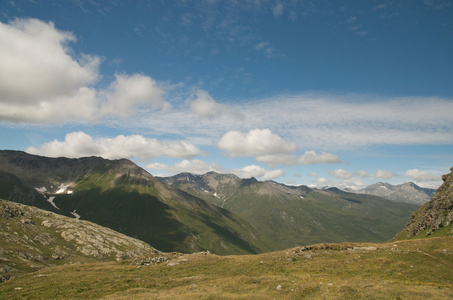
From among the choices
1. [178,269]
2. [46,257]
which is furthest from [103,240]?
[178,269]

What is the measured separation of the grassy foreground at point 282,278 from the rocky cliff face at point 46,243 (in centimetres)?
3497

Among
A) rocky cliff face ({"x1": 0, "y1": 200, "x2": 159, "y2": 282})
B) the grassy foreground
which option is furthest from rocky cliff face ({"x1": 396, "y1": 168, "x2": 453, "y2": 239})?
rocky cliff face ({"x1": 0, "y1": 200, "x2": 159, "y2": 282})

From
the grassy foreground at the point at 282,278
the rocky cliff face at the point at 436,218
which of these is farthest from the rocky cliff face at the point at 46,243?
the rocky cliff face at the point at 436,218

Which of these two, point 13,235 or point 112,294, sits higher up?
point 112,294

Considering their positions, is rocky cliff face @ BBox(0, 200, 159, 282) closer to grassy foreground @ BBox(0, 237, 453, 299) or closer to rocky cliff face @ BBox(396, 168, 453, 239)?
grassy foreground @ BBox(0, 237, 453, 299)

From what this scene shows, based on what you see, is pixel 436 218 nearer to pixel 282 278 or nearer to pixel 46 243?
pixel 282 278

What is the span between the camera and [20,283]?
44.0 meters

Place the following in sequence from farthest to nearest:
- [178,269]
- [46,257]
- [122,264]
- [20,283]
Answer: [46,257] → [122,264] → [178,269] → [20,283]

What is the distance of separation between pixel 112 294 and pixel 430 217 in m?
158

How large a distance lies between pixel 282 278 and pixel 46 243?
12819 cm

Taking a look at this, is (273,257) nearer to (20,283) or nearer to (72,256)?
(20,283)

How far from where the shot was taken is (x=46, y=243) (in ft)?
378

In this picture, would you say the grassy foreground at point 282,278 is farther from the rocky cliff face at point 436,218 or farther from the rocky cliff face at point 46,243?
the rocky cliff face at point 436,218

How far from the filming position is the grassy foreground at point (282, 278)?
30.0 meters
